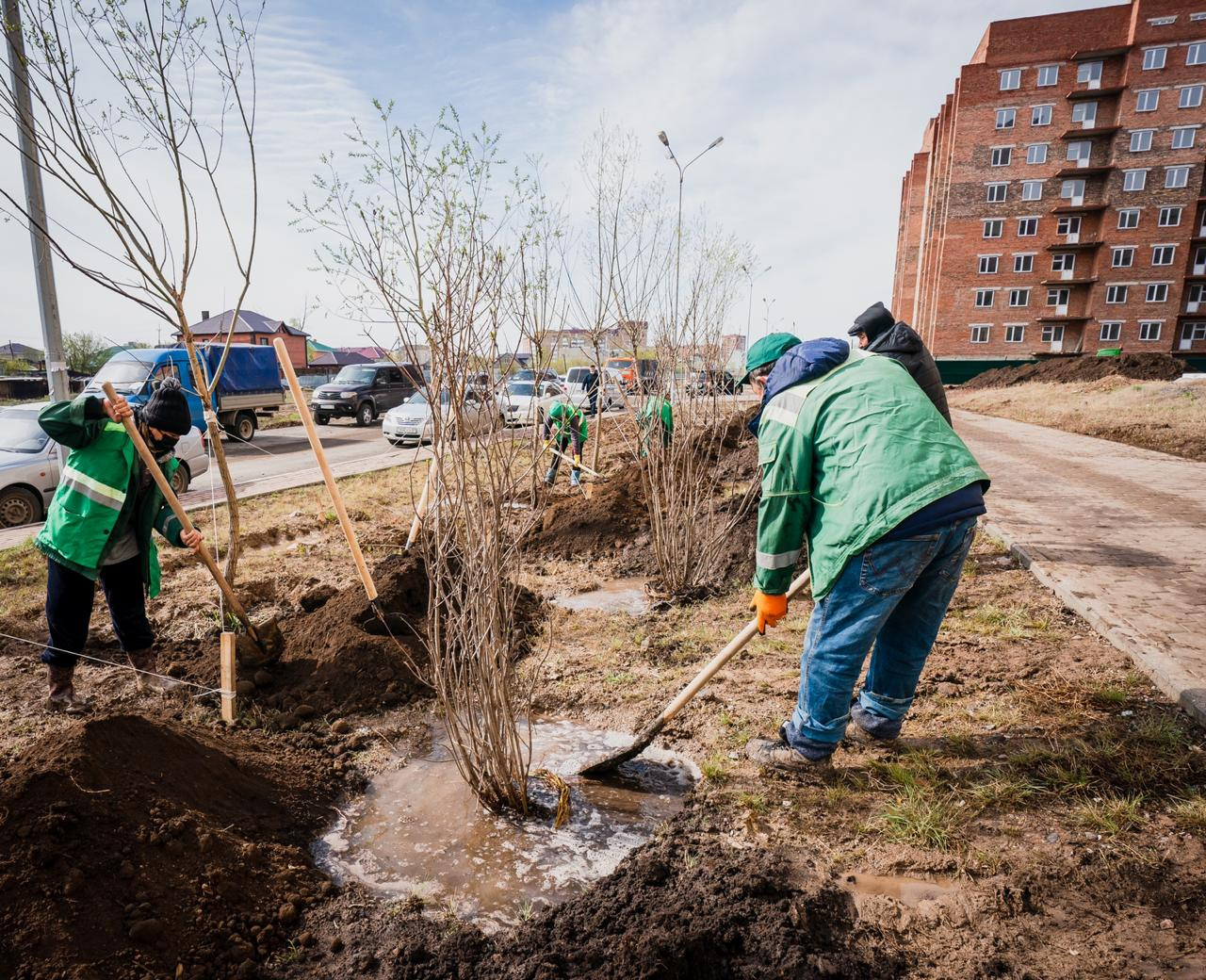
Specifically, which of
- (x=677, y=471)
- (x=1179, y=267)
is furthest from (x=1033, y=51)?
(x=677, y=471)

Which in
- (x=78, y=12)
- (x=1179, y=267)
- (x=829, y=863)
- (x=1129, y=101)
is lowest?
(x=829, y=863)

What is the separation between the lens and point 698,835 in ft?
8.18

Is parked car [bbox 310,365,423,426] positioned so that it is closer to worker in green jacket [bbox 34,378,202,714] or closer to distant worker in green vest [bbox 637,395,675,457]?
distant worker in green vest [bbox 637,395,675,457]

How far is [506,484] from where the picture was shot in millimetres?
2453

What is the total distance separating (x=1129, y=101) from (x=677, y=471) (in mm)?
47132

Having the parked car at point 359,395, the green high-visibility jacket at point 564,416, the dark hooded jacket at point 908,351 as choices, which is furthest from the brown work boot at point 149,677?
the parked car at point 359,395

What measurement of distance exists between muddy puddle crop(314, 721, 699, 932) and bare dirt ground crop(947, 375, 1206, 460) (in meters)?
12.7

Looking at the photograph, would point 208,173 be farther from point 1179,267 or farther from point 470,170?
point 1179,267

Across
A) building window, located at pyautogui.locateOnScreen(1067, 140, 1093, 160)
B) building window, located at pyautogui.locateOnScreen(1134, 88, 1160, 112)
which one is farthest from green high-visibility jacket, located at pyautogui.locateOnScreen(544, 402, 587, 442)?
building window, located at pyautogui.locateOnScreen(1134, 88, 1160, 112)

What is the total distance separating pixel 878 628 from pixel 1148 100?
164ft

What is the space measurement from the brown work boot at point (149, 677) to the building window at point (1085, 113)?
164ft

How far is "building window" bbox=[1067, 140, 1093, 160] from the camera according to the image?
1508 inches

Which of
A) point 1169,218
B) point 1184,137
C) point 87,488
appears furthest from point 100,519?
point 1184,137

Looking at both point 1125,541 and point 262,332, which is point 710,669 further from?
point 262,332
